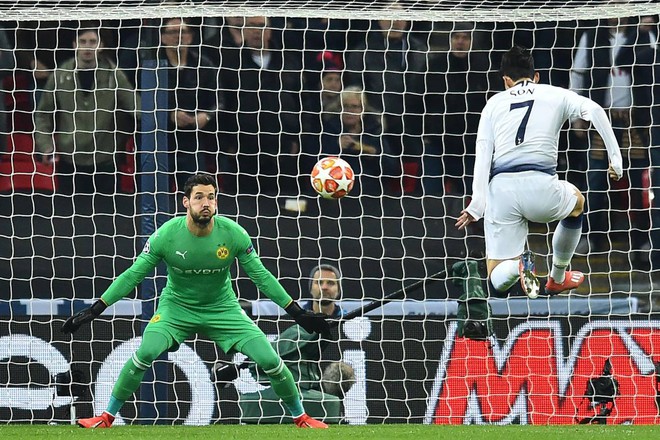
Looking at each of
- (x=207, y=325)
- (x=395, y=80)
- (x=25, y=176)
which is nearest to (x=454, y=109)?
(x=395, y=80)

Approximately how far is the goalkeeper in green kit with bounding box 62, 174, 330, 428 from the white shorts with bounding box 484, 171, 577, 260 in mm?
1395

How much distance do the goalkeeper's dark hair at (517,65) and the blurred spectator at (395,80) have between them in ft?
7.51

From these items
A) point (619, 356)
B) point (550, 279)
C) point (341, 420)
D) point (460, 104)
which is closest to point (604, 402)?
point (619, 356)

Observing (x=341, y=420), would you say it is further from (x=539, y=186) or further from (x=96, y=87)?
(x=96, y=87)

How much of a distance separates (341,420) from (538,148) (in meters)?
2.87

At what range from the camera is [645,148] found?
11.1m

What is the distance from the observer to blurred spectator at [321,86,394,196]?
11289 mm

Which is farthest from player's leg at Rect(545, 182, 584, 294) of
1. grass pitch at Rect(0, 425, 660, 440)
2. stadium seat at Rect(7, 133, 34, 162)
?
stadium seat at Rect(7, 133, 34, 162)

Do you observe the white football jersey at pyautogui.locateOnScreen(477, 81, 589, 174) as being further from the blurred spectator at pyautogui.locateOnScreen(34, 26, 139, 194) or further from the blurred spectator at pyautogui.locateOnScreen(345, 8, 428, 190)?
the blurred spectator at pyautogui.locateOnScreen(34, 26, 139, 194)

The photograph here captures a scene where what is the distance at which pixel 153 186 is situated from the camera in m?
10.5

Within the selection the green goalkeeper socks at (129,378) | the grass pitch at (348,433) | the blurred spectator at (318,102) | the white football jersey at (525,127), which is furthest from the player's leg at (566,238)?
the green goalkeeper socks at (129,378)

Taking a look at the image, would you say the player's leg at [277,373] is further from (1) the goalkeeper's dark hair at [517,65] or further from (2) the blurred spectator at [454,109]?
(2) the blurred spectator at [454,109]

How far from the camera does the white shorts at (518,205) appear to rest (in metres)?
8.91

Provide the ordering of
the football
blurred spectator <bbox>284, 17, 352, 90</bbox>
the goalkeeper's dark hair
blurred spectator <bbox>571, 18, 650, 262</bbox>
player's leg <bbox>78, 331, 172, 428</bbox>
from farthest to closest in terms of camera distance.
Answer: blurred spectator <bbox>284, 17, 352, 90</bbox> < blurred spectator <bbox>571, 18, 650, 262</bbox> < the football < the goalkeeper's dark hair < player's leg <bbox>78, 331, 172, 428</bbox>
